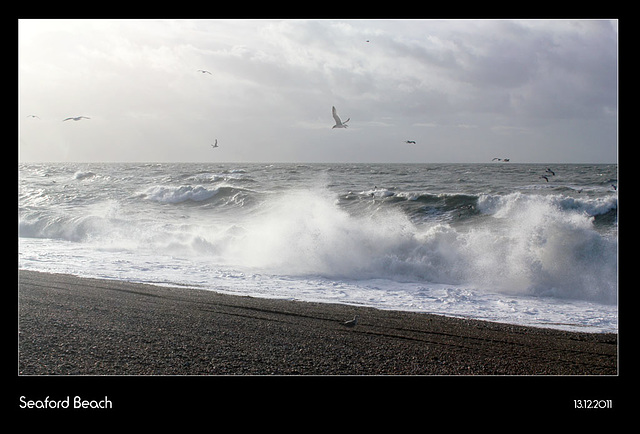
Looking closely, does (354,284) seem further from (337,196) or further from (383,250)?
(337,196)

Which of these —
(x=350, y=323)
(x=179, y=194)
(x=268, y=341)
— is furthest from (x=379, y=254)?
(x=179, y=194)

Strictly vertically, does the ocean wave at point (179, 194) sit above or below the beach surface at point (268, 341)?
above

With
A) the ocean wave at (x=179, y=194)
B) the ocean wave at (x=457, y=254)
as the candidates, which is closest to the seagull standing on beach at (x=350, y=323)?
the ocean wave at (x=457, y=254)

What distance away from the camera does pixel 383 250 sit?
1217 cm

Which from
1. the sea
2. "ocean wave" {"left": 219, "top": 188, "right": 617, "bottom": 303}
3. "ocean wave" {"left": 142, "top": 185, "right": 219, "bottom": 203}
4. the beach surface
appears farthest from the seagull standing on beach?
"ocean wave" {"left": 142, "top": 185, "right": 219, "bottom": 203}

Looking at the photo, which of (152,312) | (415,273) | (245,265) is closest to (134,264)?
(245,265)

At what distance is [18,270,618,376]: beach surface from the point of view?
5027mm

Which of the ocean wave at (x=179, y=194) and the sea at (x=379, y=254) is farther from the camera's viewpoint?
the ocean wave at (x=179, y=194)

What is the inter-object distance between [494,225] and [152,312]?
453 inches

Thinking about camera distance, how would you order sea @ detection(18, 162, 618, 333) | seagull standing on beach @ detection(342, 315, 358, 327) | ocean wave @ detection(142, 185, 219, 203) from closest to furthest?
seagull standing on beach @ detection(342, 315, 358, 327), sea @ detection(18, 162, 618, 333), ocean wave @ detection(142, 185, 219, 203)

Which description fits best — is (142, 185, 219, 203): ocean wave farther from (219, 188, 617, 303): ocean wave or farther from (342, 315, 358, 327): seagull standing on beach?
(342, 315, 358, 327): seagull standing on beach

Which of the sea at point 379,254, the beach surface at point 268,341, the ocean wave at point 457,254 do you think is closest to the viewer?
the beach surface at point 268,341

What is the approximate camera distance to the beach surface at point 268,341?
16.5 feet

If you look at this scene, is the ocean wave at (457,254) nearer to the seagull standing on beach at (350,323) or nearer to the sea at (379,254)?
the sea at (379,254)
